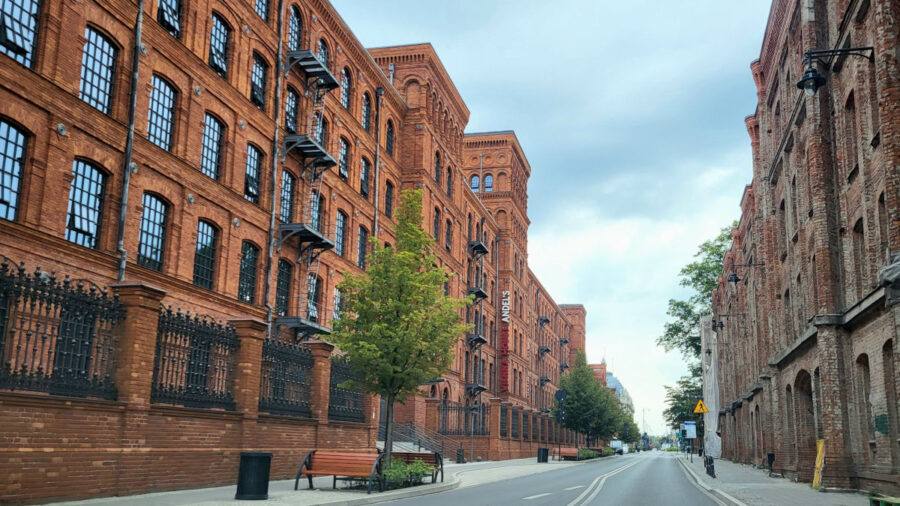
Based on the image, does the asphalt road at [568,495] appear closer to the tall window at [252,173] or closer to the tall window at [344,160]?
the tall window at [252,173]

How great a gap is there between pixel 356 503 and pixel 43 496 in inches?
218

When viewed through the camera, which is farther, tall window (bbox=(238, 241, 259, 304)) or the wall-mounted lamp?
tall window (bbox=(238, 241, 259, 304))

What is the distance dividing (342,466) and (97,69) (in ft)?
39.1

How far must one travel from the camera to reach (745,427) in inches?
1833

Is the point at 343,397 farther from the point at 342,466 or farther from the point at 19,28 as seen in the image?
the point at 19,28

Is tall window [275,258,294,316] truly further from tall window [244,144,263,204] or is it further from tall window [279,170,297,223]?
tall window [244,144,263,204]

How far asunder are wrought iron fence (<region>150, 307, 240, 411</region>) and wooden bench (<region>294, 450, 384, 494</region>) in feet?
7.41

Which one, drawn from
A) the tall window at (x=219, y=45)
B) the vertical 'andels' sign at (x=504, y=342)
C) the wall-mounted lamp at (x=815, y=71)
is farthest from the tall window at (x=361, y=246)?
the vertical 'andels' sign at (x=504, y=342)

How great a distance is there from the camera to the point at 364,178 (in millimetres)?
37188

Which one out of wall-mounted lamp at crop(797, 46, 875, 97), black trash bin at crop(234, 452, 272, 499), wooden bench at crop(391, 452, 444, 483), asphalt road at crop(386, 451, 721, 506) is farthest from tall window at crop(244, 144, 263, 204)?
wall-mounted lamp at crop(797, 46, 875, 97)

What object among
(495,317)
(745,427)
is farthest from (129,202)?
(495,317)

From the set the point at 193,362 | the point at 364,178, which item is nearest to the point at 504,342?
the point at 364,178

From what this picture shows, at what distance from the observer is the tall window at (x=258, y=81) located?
27453 mm

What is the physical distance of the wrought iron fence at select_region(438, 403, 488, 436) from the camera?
44.1 m
